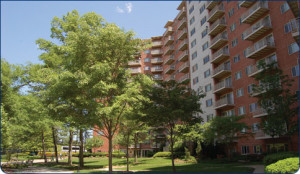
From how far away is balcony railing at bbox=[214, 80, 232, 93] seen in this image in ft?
120

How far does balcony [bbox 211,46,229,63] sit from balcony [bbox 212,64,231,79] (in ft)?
4.21

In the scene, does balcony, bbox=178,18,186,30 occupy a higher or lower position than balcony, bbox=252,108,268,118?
higher

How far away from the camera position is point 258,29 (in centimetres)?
2933

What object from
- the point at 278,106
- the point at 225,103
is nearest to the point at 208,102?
the point at 225,103

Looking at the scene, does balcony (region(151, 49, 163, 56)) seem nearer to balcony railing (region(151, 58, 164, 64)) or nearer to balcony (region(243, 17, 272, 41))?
balcony railing (region(151, 58, 164, 64))

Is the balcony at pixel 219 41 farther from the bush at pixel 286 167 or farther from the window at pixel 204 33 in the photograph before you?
the bush at pixel 286 167

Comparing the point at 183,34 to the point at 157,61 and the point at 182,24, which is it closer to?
the point at 182,24

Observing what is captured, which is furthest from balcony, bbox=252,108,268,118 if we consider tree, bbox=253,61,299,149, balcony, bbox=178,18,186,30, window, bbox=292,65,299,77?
balcony, bbox=178,18,186,30

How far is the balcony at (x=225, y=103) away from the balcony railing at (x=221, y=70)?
391cm

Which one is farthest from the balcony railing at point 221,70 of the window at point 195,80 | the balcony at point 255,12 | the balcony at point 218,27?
the balcony at point 255,12

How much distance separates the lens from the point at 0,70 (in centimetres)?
2269

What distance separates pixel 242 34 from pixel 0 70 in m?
29.4

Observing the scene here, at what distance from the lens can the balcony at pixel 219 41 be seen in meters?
37.9

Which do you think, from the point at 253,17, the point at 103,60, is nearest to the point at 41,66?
the point at 103,60
